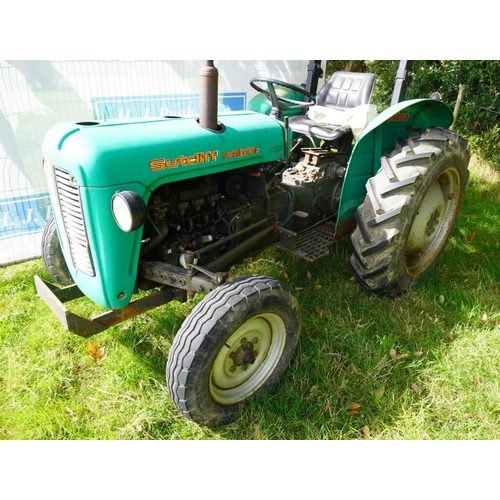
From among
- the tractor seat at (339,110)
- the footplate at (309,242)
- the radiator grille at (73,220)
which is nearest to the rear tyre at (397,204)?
the footplate at (309,242)

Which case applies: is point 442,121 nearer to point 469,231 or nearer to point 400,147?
point 400,147

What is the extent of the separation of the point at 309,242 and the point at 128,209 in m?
1.62

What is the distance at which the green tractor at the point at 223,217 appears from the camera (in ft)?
6.36

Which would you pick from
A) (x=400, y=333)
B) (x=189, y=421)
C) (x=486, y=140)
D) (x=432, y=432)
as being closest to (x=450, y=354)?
(x=400, y=333)

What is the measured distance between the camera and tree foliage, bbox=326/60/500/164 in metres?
5.74

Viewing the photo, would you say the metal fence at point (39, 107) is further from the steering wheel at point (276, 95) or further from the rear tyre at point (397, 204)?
the rear tyre at point (397, 204)

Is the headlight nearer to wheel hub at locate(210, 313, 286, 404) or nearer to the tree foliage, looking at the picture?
wheel hub at locate(210, 313, 286, 404)

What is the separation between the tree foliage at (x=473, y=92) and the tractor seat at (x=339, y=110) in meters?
2.85

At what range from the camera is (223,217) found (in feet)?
8.42

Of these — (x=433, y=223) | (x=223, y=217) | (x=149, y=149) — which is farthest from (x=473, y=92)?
(x=149, y=149)

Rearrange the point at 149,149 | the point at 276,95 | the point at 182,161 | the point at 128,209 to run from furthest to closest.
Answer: the point at 276,95 → the point at 182,161 → the point at 149,149 → the point at 128,209

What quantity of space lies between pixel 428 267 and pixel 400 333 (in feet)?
2.47

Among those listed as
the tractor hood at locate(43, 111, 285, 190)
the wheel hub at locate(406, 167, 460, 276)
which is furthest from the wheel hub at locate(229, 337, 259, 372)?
the wheel hub at locate(406, 167, 460, 276)

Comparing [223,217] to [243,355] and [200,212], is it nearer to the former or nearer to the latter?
[200,212]
